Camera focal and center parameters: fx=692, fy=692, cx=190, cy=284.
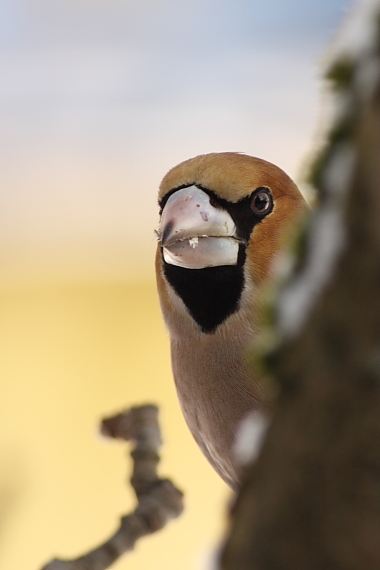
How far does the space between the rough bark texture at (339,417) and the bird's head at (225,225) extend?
551 mm

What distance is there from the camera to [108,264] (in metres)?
3.06

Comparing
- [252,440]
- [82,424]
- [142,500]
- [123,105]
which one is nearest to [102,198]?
[123,105]

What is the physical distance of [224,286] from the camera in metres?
0.75

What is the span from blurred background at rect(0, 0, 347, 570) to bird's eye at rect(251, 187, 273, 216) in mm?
1223

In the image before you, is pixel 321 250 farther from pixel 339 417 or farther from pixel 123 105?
pixel 123 105

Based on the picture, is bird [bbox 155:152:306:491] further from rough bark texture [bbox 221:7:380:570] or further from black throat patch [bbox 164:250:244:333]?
rough bark texture [bbox 221:7:380:570]

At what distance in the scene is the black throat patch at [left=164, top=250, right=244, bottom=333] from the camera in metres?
0.74

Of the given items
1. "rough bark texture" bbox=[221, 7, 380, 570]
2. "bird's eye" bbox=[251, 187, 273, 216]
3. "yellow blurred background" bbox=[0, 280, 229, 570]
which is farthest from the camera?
"yellow blurred background" bbox=[0, 280, 229, 570]

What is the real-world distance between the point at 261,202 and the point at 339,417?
26.2 inches

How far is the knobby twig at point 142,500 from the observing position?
499 millimetres

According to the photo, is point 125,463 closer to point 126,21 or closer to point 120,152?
point 120,152

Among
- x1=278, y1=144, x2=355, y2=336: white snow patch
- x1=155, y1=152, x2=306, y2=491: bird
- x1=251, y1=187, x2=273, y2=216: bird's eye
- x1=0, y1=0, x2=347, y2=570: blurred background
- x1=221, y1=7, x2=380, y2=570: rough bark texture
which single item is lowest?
x1=221, y1=7, x2=380, y2=570: rough bark texture

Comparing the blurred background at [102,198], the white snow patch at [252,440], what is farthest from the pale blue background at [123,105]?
the white snow patch at [252,440]

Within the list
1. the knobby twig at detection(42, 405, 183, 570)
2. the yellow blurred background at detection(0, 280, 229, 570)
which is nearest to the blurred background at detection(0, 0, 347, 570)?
the yellow blurred background at detection(0, 280, 229, 570)
